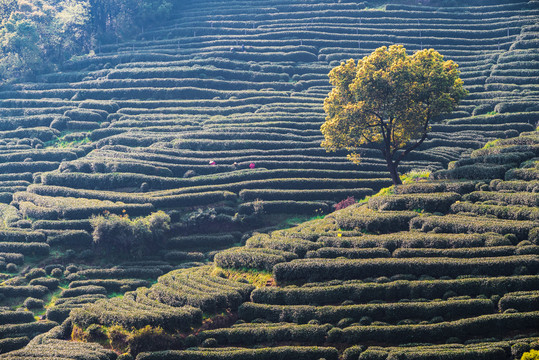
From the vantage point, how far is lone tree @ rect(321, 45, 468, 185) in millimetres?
55312

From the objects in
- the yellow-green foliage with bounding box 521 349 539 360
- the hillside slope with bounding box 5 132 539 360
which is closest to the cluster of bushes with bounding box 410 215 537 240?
the hillside slope with bounding box 5 132 539 360

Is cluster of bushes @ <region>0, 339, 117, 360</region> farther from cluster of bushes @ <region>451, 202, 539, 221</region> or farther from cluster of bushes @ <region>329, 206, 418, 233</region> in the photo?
cluster of bushes @ <region>451, 202, 539, 221</region>

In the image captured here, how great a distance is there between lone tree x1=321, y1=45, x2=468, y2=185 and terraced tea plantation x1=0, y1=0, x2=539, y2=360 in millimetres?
5383

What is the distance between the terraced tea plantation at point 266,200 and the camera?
3825cm

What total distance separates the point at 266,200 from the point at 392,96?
17159 mm

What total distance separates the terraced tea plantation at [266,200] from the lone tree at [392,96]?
5383mm

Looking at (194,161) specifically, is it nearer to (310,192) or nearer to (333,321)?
(310,192)

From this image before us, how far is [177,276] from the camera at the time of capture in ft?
157

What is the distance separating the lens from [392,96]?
184 feet

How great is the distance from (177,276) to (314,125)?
37266 millimetres

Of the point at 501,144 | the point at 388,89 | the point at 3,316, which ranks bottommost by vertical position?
the point at 3,316

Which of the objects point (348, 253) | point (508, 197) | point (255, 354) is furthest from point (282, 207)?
point (255, 354)

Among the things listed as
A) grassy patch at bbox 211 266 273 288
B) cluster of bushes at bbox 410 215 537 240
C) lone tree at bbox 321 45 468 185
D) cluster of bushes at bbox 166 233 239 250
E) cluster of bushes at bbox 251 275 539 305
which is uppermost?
lone tree at bbox 321 45 468 185

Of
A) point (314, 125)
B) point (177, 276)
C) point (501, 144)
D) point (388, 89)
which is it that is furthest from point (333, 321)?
point (314, 125)
